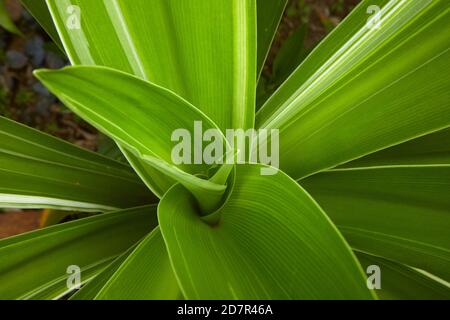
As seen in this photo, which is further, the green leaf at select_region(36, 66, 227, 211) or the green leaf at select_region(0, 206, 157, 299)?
the green leaf at select_region(0, 206, 157, 299)

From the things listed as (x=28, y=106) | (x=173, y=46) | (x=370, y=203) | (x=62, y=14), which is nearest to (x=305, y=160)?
(x=370, y=203)

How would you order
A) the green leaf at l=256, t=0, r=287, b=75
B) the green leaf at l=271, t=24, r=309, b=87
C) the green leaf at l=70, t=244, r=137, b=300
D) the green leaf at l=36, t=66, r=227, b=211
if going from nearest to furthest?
1. the green leaf at l=36, t=66, r=227, b=211
2. the green leaf at l=70, t=244, r=137, b=300
3. the green leaf at l=256, t=0, r=287, b=75
4. the green leaf at l=271, t=24, r=309, b=87

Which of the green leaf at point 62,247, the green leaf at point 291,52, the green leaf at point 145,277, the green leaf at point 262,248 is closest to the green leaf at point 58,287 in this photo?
the green leaf at point 62,247

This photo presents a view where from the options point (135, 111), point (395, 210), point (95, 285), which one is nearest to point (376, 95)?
point (395, 210)

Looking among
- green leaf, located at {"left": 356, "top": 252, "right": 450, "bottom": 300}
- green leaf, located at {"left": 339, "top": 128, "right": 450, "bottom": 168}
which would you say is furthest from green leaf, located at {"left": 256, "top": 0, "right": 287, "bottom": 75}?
green leaf, located at {"left": 356, "top": 252, "right": 450, "bottom": 300}

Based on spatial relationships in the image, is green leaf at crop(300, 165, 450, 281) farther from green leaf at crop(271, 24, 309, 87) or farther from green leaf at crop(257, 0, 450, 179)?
green leaf at crop(271, 24, 309, 87)

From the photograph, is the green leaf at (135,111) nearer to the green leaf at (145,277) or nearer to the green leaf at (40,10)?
the green leaf at (145,277)

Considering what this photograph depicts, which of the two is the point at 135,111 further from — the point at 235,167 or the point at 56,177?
the point at 56,177

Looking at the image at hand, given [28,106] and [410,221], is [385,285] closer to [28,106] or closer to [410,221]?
[410,221]
